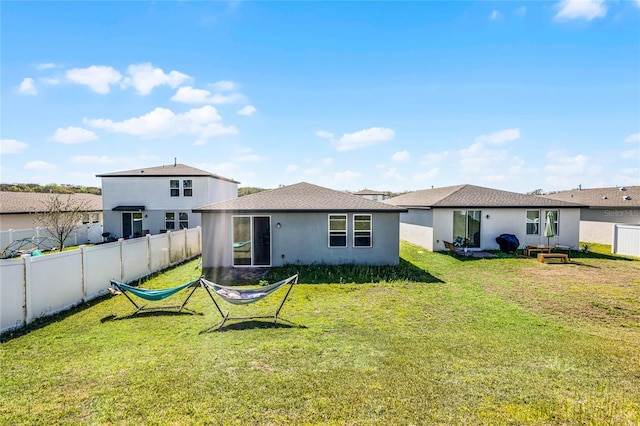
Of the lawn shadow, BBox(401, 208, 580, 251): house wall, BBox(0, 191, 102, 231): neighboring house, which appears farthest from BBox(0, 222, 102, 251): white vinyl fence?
BBox(401, 208, 580, 251): house wall

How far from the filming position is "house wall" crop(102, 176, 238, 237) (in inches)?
865

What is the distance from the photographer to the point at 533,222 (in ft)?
56.0

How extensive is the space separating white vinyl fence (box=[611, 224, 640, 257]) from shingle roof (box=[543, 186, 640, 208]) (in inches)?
161

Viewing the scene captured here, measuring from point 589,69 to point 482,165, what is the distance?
1465 centimetres

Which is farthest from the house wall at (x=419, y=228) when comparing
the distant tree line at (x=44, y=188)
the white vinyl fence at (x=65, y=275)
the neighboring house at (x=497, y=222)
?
the distant tree line at (x=44, y=188)

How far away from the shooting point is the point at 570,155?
21422 mm

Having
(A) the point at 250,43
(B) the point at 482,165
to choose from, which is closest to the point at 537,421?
(A) the point at 250,43

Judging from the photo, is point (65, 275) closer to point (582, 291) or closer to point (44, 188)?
point (582, 291)

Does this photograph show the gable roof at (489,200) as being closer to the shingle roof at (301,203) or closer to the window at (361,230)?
the shingle roof at (301,203)

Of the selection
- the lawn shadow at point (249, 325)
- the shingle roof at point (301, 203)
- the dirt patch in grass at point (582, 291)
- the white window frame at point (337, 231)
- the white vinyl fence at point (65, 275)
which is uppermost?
the shingle roof at point (301, 203)

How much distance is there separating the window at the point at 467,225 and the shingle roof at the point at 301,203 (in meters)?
6.22

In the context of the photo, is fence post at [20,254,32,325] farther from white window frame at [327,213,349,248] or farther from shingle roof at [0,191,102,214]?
shingle roof at [0,191,102,214]

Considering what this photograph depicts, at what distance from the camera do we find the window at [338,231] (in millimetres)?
12602

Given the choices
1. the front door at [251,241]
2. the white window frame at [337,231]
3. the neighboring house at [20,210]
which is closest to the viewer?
the front door at [251,241]
